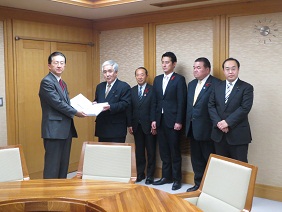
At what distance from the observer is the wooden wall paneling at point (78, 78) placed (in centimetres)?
596

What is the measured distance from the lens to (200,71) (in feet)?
15.7

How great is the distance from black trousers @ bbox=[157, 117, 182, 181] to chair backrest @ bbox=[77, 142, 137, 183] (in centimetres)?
185

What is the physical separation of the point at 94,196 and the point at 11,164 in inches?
42.6

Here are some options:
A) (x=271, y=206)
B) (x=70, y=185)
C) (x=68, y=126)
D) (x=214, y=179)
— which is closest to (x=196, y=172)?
(x=271, y=206)

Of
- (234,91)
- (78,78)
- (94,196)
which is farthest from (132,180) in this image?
(78,78)

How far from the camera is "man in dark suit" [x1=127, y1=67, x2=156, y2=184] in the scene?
5312 mm

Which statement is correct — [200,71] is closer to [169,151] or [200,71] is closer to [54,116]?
[169,151]

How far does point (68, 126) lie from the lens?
14.3ft

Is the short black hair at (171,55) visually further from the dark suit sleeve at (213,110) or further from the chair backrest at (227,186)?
the chair backrest at (227,186)

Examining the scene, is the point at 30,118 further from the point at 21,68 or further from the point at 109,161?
the point at 109,161

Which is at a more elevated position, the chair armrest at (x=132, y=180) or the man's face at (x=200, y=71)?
the man's face at (x=200, y=71)

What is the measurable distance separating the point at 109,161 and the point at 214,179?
3.26ft

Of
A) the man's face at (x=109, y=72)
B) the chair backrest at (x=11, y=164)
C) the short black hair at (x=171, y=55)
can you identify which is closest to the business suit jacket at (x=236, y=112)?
the short black hair at (x=171, y=55)

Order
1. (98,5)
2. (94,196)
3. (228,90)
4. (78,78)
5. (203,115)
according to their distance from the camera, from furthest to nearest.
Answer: (78,78) → (98,5) → (203,115) → (228,90) → (94,196)
